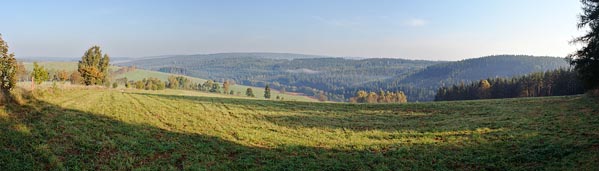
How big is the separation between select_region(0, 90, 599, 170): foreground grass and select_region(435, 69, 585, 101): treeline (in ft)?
231

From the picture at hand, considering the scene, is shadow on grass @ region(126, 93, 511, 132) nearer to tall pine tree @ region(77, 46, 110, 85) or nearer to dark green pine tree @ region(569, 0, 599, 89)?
dark green pine tree @ region(569, 0, 599, 89)

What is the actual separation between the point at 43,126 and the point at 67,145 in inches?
158

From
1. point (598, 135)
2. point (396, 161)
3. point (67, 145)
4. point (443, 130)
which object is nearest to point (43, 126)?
point (67, 145)

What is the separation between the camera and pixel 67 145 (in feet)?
57.4

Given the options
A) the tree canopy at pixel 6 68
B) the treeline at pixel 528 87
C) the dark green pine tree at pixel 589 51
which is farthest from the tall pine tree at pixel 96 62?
the treeline at pixel 528 87

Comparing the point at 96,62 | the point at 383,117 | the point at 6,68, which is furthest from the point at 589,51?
the point at 96,62

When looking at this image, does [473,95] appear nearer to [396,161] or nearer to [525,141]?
[525,141]

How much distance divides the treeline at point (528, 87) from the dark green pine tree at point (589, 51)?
55.2 metres

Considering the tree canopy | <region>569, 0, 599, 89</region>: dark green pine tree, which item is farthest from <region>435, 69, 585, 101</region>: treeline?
the tree canopy

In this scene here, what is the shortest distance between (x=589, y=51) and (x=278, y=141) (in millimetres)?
37605

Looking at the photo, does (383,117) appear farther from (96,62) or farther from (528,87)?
(528,87)

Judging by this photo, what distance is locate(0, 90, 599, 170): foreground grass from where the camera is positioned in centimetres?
1672

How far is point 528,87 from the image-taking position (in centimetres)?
9938

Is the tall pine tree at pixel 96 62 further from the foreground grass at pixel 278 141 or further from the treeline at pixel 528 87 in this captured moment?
the treeline at pixel 528 87
